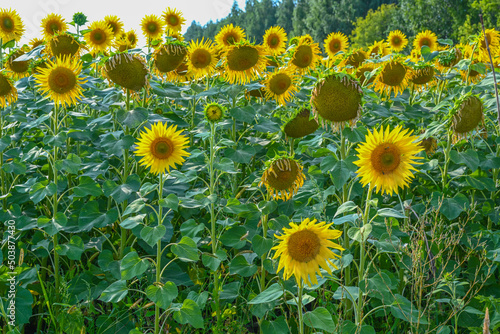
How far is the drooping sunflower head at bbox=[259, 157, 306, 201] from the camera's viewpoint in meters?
2.37

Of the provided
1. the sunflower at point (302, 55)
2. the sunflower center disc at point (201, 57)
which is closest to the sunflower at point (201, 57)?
the sunflower center disc at point (201, 57)

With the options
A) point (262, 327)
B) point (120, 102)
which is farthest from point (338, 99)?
point (120, 102)

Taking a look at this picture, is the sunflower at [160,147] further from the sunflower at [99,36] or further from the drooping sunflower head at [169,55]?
the sunflower at [99,36]

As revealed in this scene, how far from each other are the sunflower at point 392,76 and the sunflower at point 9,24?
4181 millimetres

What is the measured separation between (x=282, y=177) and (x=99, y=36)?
3960 millimetres

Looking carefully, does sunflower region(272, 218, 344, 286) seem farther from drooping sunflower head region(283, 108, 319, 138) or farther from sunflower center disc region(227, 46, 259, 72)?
sunflower center disc region(227, 46, 259, 72)

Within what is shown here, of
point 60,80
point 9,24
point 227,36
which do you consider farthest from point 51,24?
point 60,80

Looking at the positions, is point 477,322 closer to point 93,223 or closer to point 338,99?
point 338,99

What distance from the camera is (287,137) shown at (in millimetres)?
3338

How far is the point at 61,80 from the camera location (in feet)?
9.64

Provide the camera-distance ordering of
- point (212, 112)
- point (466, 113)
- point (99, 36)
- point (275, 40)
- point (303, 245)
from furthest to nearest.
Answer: point (275, 40) < point (99, 36) < point (466, 113) < point (212, 112) < point (303, 245)

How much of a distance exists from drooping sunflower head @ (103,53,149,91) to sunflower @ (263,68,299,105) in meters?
1.11

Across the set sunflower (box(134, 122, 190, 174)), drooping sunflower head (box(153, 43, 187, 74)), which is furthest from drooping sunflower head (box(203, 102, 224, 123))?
drooping sunflower head (box(153, 43, 187, 74))

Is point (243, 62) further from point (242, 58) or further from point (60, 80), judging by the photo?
point (60, 80)
